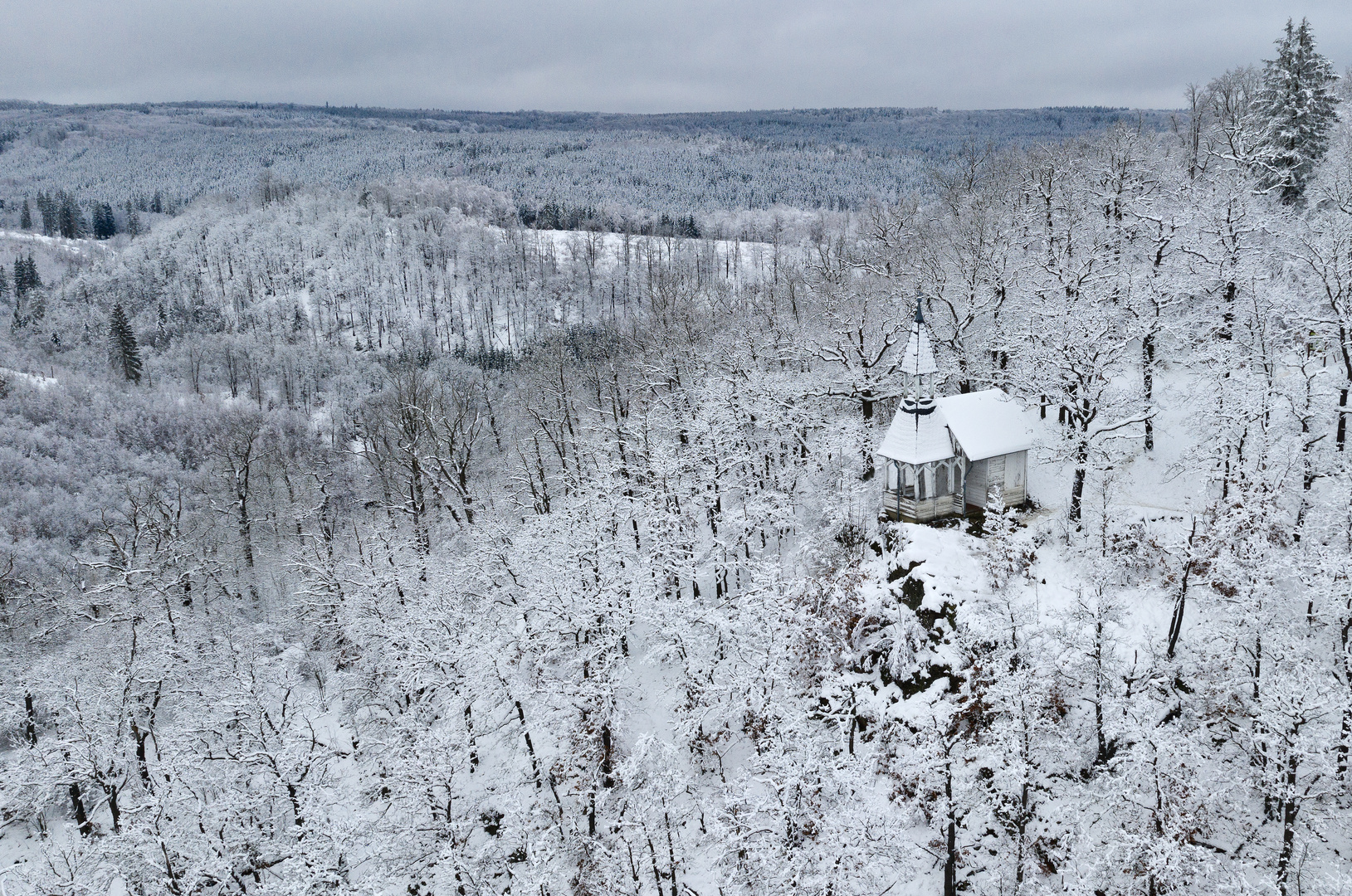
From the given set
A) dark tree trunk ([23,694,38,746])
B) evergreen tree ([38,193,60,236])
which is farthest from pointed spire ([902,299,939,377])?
evergreen tree ([38,193,60,236])

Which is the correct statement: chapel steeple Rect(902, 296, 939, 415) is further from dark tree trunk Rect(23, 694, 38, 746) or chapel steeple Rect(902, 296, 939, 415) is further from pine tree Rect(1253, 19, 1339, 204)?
dark tree trunk Rect(23, 694, 38, 746)

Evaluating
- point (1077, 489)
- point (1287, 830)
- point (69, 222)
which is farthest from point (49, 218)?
point (1287, 830)

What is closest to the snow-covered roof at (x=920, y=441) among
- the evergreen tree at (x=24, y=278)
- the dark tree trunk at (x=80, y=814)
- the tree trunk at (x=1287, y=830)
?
the tree trunk at (x=1287, y=830)

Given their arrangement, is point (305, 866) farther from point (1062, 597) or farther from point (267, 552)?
point (267, 552)

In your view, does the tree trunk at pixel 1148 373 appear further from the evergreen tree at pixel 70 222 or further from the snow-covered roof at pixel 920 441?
the evergreen tree at pixel 70 222

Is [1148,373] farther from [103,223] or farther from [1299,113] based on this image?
[103,223]

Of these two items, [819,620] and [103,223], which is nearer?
[819,620]

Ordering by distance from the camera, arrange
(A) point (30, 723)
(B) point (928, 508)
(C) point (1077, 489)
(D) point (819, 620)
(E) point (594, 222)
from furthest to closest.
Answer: (E) point (594, 222), (A) point (30, 723), (B) point (928, 508), (C) point (1077, 489), (D) point (819, 620)
